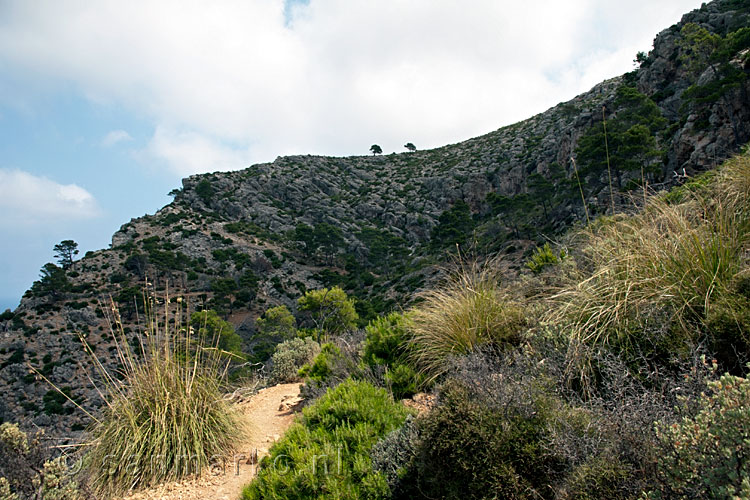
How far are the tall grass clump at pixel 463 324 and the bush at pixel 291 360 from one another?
3.81m

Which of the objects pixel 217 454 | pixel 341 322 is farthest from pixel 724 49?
pixel 217 454

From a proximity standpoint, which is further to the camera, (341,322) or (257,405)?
(341,322)

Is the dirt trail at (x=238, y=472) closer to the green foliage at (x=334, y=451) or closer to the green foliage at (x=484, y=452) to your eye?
the green foliage at (x=334, y=451)

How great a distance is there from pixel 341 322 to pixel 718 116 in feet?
77.1

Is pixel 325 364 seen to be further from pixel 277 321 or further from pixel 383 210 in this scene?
pixel 383 210

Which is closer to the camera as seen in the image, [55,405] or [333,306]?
[333,306]

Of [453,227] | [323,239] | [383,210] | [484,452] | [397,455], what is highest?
[383,210]

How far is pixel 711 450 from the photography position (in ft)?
4.26

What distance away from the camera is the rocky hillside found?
75.9ft

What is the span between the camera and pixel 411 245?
5403cm

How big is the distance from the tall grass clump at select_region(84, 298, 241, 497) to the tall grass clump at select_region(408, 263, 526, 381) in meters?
2.27

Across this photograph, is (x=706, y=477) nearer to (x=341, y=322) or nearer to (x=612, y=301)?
(x=612, y=301)

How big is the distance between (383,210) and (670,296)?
2360 inches

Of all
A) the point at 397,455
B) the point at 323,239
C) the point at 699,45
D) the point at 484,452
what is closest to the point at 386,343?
the point at 397,455
